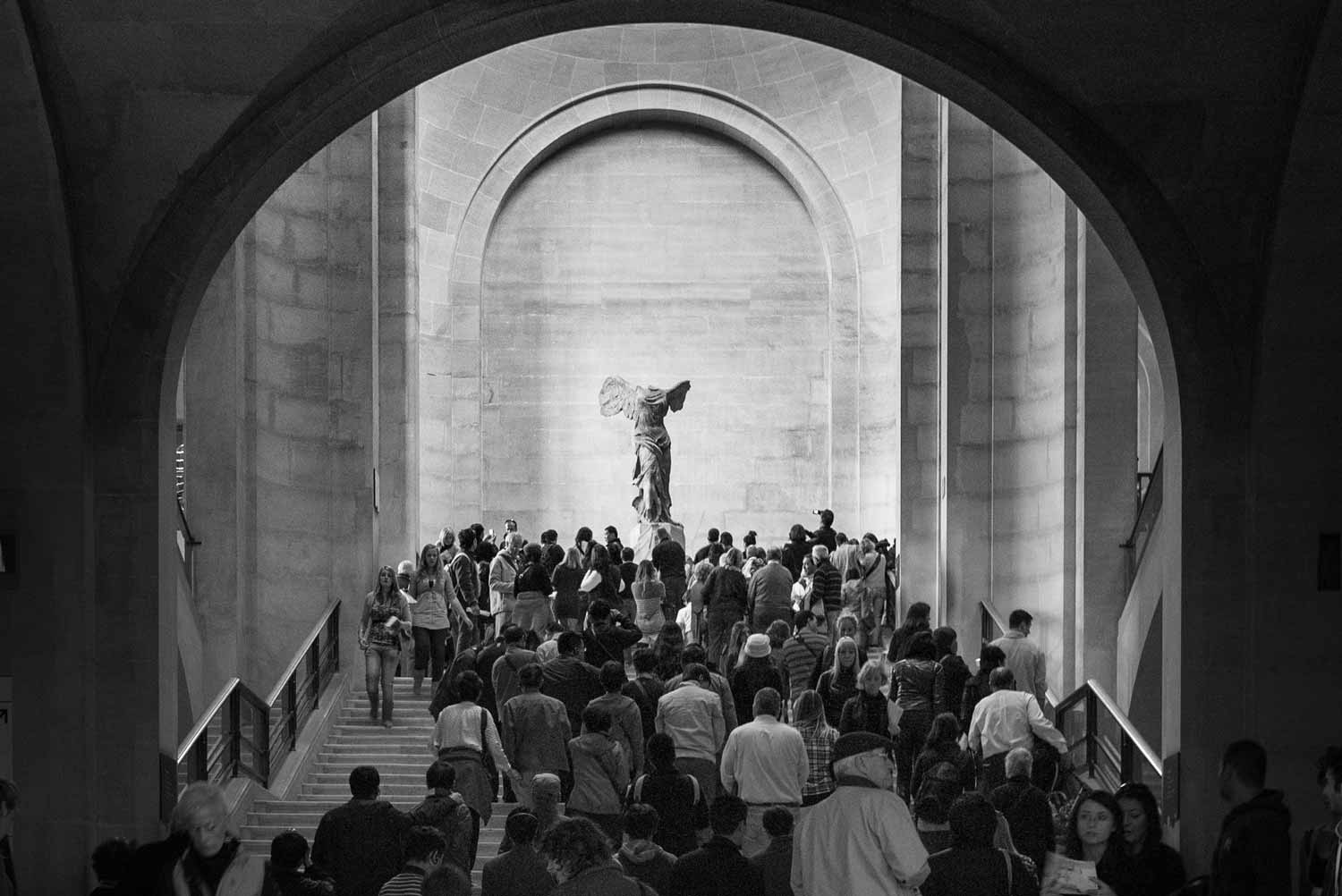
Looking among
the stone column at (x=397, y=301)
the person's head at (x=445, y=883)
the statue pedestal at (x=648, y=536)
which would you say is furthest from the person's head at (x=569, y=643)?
the statue pedestal at (x=648, y=536)

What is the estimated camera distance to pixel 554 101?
3322cm

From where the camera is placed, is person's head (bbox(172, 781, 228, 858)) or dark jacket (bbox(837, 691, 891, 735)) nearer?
person's head (bbox(172, 781, 228, 858))

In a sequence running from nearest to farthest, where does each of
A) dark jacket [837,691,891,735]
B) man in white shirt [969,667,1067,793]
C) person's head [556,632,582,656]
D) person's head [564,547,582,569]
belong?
man in white shirt [969,667,1067,793]
dark jacket [837,691,891,735]
person's head [556,632,582,656]
person's head [564,547,582,569]

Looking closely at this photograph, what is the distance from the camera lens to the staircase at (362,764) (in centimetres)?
1542

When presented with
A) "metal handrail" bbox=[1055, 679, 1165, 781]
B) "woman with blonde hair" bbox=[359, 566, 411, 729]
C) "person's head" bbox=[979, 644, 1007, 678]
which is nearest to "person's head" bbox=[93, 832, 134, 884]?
"metal handrail" bbox=[1055, 679, 1165, 781]

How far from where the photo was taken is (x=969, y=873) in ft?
28.9

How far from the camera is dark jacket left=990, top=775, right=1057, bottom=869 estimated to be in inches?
435

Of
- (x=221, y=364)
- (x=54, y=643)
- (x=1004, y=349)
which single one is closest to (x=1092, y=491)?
(x=1004, y=349)

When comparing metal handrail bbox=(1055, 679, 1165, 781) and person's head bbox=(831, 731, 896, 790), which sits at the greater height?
person's head bbox=(831, 731, 896, 790)

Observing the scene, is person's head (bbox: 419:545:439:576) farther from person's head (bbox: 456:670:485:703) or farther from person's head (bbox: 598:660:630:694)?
person's head (bbox: 456:670:485:703)

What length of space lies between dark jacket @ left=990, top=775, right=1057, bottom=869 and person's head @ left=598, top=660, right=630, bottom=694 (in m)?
2.68

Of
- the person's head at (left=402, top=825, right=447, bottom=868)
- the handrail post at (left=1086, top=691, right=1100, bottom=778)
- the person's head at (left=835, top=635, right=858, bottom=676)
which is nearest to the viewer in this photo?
the person's head at (left=402, top=825, right=447, bottom=868)

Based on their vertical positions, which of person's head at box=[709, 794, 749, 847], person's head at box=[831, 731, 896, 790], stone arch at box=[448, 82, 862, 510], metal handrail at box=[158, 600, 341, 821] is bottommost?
metal handrail at box=[158, 600, 341, 821]

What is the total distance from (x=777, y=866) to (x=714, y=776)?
10.3ft
